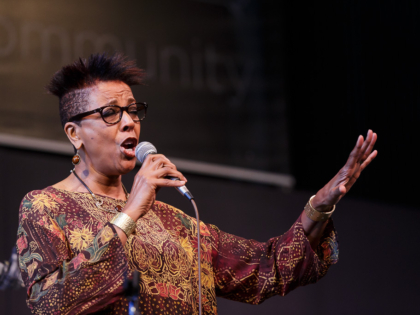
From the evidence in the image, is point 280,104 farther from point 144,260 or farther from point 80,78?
point 144,260

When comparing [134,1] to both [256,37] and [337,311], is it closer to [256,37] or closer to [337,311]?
[256,37]

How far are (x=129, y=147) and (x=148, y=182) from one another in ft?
1.10

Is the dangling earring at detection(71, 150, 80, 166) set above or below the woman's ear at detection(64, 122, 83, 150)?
below

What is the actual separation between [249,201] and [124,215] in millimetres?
2090

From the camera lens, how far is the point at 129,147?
1.89m

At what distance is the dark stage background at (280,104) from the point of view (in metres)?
3.22

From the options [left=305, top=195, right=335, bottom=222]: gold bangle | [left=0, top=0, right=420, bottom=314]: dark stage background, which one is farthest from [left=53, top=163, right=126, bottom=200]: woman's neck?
[left=0, top=0, right=420, bottom=314]: dark stage background

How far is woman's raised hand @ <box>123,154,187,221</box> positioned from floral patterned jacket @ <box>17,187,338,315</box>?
95mm

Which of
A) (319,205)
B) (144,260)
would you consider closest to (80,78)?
(144,260)

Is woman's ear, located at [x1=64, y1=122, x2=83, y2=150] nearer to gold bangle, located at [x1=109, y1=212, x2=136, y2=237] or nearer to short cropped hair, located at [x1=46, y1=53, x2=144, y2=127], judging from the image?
short cropped hair, located at [x1=46, y1=53, x2=144, y2=127]

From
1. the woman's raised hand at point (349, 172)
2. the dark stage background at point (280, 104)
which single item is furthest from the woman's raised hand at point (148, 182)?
the dark stage background at point (280, 104)

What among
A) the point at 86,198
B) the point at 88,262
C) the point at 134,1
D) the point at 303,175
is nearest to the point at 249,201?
the point at 303,175

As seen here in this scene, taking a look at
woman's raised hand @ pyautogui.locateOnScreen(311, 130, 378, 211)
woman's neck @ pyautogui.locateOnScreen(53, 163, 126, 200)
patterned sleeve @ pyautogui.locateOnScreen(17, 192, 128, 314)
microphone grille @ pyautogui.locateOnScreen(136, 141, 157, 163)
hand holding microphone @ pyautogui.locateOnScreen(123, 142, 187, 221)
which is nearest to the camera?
patterned sleeve @ pyautogui.locateOnScreen(17, 192, 128, 314)

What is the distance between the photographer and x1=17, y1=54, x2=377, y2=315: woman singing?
60.0 inches
